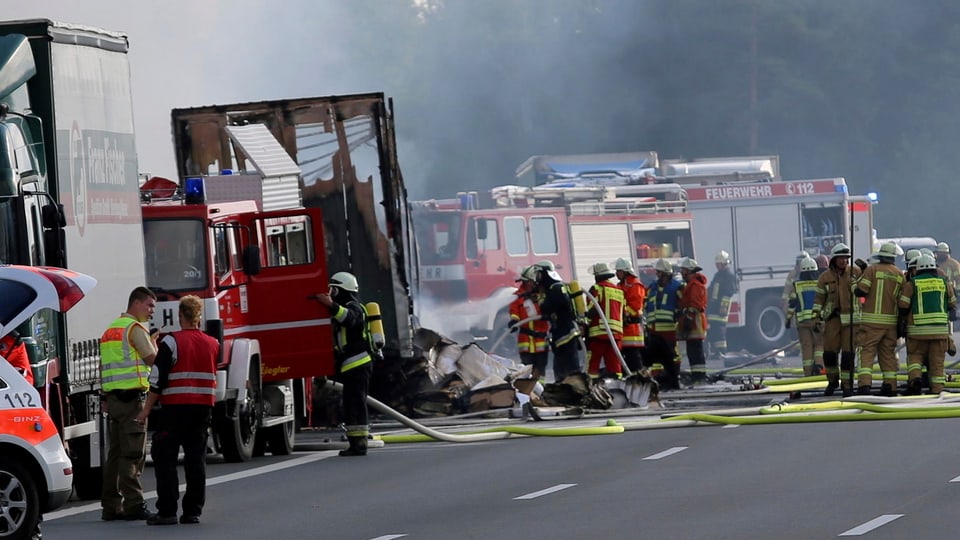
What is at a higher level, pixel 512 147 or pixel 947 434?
pixel 512 147

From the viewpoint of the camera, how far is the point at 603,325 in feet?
71.9

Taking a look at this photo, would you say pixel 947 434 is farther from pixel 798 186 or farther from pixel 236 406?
pixel 798 186

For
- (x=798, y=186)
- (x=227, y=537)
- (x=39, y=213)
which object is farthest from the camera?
(x=798, y=186)

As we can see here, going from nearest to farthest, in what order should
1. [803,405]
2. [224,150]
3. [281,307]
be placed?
[281,307] < [803,405] < [224,150]

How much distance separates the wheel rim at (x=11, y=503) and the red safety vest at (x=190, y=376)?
4.16 ft

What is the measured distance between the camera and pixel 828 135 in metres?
58.8

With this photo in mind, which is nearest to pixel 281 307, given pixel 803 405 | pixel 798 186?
pixel 803 405

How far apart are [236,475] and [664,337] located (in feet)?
32.8

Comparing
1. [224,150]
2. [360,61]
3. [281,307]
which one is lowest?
[281,307]

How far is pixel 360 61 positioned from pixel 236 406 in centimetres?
4621

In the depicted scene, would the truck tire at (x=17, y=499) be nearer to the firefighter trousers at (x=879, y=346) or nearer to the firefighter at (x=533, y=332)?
the firefighter at (x=533, y=332)

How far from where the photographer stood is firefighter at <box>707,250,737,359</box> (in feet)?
103

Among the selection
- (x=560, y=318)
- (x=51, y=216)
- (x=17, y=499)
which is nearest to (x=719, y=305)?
(x=560, y=318)

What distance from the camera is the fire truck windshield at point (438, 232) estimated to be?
3097cm
